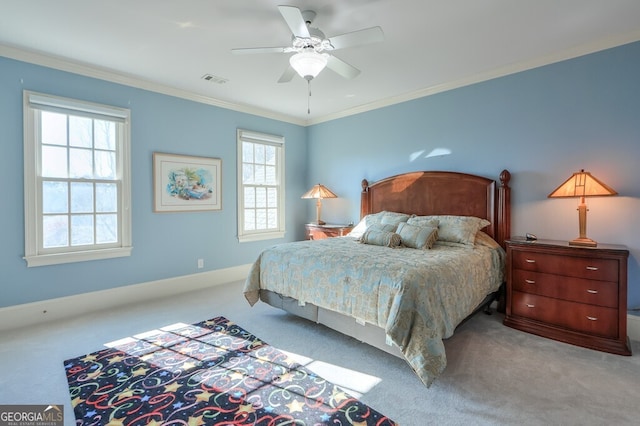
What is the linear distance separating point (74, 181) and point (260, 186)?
97.8 inches

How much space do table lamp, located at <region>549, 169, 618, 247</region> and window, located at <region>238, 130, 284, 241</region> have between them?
3932 millimetres

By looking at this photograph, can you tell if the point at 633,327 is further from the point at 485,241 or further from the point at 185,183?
the point at 185,183

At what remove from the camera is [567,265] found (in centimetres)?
272

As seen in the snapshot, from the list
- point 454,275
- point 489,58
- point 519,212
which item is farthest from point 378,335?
point 489,58

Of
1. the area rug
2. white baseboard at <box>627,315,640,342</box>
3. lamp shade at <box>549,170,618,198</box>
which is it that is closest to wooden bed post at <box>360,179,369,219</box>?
lamp shade at <box>549,170,618,198</box>

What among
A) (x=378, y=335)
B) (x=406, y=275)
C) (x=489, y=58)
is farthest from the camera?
(x=489, y=58)

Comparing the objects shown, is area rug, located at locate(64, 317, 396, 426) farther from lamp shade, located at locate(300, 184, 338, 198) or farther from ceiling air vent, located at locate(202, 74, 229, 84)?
ceiling air vent, located at locate(202, 74, 229, 84)

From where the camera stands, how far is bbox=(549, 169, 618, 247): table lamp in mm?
2717

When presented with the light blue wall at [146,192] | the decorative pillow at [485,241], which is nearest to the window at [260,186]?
the light blue wall at [146,192]

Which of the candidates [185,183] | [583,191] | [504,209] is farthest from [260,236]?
[583,191]

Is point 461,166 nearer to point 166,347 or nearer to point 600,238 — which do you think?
point 600,238

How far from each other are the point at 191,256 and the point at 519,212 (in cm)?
417

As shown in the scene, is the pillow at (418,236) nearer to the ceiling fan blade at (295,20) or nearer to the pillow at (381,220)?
the pillow at (381,220)

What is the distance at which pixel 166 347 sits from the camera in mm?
2621
